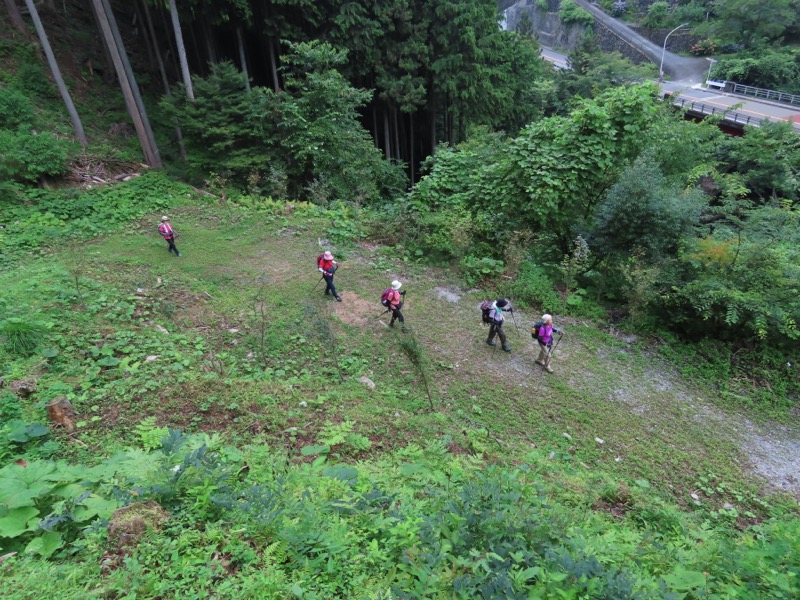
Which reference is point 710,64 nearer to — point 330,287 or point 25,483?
point 330,287

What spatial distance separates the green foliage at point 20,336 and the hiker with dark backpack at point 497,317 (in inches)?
299

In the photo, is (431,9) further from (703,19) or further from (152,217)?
(703,19)

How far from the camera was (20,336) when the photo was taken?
6.33 metres

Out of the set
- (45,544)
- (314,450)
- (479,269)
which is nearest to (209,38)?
(479,269)

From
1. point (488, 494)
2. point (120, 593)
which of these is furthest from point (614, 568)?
point (120, 593)

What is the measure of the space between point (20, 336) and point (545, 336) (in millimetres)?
8683

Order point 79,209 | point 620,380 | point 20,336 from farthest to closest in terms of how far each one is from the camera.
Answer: point 79,209
point 620,380
point 20,336

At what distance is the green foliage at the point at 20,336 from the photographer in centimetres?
624

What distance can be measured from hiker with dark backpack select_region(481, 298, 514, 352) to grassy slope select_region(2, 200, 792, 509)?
31 cm

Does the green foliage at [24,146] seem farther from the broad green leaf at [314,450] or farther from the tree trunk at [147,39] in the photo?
the broad green leaf at [314,450]

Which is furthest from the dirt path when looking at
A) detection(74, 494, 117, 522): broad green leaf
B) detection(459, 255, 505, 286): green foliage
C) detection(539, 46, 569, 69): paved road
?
detection(539, 46, 569, 69): paved road

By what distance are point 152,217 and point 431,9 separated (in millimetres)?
15816

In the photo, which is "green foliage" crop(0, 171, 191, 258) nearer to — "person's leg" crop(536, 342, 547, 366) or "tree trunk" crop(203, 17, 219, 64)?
"tree trunk" crop(203, 17, 219, 64)

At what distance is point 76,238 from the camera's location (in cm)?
1180
